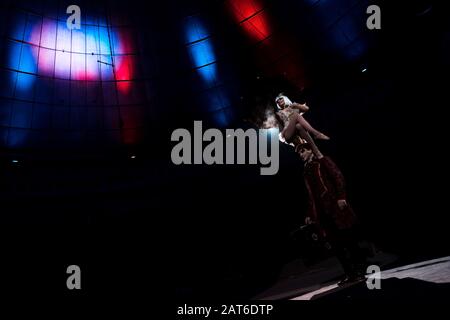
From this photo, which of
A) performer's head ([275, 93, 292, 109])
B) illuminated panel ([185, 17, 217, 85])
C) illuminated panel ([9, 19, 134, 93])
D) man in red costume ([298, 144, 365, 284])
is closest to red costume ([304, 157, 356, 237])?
man in red costume ([298, 144, 365, 284])

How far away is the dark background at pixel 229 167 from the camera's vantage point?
5574 mm

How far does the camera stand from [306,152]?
3.52m

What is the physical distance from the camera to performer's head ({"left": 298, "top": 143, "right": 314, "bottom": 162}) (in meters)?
3.47

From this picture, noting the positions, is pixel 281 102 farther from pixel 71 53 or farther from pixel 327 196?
pixel 71 53

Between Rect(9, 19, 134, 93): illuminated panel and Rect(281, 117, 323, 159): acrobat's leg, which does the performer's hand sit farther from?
Rect(9, 19, 134, 93): illuminated panel

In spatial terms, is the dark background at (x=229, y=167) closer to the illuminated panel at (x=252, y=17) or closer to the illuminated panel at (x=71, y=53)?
the illuminated panel at (x=252, y=17)

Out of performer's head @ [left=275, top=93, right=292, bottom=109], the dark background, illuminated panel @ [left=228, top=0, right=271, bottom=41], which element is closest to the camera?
performer's head @ [left=275, top=93, right=292, bottom=109]

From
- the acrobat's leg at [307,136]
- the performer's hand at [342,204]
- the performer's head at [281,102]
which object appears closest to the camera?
the performer's hand at [342,204]

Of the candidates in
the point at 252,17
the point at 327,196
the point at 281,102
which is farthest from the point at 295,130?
the point at 252,17

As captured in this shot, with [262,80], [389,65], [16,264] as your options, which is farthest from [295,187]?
[16,264]

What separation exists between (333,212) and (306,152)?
0.82 m

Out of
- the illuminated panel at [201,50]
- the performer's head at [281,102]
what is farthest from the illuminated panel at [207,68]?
the performer's head at [281,102]

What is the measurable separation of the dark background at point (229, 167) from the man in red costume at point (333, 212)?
2.05 meters
